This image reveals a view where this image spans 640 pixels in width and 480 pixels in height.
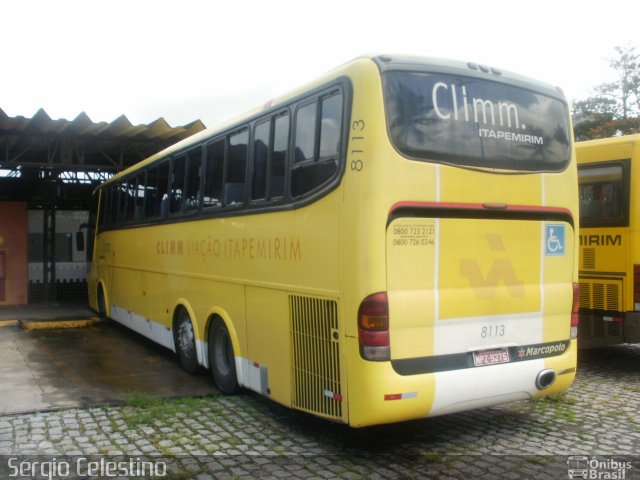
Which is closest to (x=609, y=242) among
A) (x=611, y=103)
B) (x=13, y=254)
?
(x=13, y=254)

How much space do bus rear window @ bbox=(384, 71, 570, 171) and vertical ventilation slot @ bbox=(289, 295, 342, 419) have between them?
1503 mm

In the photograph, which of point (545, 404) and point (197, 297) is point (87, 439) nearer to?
point (197, 297)

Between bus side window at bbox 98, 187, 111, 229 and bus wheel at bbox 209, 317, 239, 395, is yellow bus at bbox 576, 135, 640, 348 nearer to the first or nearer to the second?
bus wheel at bbox 209, 317, 239, 395

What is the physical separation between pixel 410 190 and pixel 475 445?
93.6 inches

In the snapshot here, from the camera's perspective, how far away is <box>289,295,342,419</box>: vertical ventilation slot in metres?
5.03

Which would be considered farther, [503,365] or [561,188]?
[561,188]

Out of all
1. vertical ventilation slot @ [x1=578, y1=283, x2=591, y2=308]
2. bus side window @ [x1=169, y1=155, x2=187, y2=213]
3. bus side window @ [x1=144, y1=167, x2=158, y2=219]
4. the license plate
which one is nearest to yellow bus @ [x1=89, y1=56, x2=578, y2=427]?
the license plate

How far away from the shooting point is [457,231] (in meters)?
5.18

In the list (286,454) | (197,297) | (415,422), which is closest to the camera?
(286,454)

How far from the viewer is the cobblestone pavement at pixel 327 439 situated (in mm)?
4992

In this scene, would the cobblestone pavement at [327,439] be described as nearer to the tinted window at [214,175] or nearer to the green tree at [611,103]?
the tinted window at [214,175]

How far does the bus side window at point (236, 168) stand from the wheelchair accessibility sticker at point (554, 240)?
3.04 m

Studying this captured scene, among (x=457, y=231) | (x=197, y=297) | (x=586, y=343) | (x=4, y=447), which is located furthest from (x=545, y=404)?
(x=4, y=447)

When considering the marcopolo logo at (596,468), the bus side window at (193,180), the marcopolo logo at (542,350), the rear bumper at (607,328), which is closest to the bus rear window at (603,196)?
the rear bumper at (607,328)
